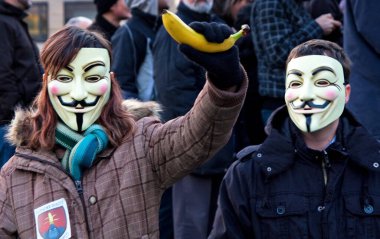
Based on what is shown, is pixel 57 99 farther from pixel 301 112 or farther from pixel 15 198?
pixel 301 112

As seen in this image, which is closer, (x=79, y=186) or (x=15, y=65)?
(x=79, y=186)

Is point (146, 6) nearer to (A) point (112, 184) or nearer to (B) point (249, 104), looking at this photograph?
(B) point (249, 104)

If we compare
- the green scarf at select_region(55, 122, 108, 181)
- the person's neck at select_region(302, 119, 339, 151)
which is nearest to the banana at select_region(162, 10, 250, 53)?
the green scarf at select_region(55, 122, 108, 181)

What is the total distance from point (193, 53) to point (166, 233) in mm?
3087

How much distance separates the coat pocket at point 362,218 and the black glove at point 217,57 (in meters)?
0.95

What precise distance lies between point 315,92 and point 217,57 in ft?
3.24

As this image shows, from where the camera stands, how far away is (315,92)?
3.82 m

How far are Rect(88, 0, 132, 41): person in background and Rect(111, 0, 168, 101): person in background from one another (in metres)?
0.47

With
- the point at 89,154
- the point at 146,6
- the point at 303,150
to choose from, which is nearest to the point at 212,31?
the point at 89,154

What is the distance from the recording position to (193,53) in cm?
293

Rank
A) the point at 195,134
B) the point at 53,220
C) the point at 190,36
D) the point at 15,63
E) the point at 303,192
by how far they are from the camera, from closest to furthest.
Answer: the point at 190,36 < the point at 195,134 < the point at 53,220 < the point at 303,192 < the point at 15,63

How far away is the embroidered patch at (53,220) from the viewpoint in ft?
11.0

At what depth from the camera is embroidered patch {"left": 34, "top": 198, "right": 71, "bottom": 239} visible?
11.0ft

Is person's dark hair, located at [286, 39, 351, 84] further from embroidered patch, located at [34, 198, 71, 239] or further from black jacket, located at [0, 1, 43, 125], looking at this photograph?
black jacket, located at [0, 1, 43, 125]
